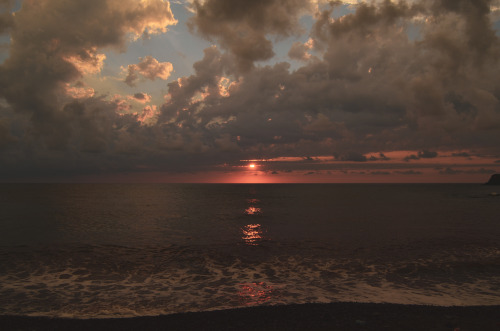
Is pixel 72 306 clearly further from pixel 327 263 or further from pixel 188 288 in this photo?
pixel 327 263

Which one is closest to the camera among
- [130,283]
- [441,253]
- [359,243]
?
[130,283]

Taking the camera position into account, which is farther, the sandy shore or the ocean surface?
the ocean surface

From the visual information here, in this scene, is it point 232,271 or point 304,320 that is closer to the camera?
point 304,320

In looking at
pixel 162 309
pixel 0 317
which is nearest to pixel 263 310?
pixel 162 309

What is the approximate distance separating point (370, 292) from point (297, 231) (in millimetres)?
22717

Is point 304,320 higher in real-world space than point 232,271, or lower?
higher

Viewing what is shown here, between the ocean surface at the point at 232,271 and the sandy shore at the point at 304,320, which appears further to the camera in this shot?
the ocean surface at the point at 232,271

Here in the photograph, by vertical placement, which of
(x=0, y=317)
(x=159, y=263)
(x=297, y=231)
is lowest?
(x=297, y=231)

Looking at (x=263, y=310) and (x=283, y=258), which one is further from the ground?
(x=263, y=310)

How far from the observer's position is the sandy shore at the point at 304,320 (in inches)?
396

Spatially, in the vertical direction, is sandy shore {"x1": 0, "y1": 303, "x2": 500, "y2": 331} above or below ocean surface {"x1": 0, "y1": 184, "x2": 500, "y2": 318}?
above

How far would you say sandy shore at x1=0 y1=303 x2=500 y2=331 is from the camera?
396 inches

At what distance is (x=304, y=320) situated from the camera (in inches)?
416

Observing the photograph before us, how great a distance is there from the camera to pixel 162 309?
12.0 metres
